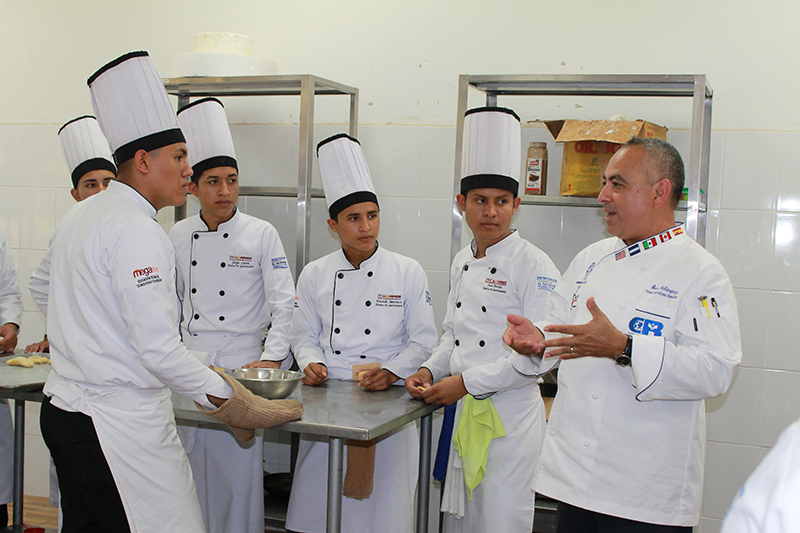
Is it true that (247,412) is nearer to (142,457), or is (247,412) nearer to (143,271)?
(142,457)

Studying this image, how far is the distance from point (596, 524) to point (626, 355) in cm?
49

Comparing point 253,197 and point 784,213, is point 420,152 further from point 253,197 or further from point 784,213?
point 784,213

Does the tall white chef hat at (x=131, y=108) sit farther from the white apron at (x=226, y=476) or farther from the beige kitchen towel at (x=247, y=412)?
the white apron at (x=226, y=476)

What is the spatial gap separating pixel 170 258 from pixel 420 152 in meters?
1.87

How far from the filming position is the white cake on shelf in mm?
3291

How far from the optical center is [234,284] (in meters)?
2.86

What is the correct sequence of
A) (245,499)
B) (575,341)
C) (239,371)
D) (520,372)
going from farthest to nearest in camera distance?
(245,499), (239,371), (520,372), (575,341)

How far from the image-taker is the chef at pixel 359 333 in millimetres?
2365

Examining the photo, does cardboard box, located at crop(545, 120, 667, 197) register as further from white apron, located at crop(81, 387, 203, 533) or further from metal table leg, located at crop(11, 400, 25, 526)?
metal table leg, located at crop(11, 400, 25, 526)

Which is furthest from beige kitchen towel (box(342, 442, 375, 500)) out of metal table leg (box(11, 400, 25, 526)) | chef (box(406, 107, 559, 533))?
metal table leg (box(11, 400, 25, 526))

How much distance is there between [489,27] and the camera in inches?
130

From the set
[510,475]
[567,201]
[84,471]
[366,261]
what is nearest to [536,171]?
[567,201]

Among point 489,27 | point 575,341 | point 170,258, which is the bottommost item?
point 575,341

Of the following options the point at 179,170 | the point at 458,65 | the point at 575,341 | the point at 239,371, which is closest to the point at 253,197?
the point at 458,65
